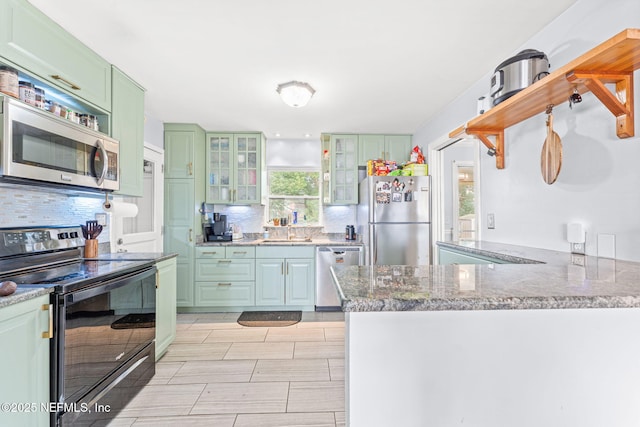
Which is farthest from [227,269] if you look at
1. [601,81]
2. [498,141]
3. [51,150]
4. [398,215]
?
[601,81]

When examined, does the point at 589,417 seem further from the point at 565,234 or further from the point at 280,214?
the point at 280,214

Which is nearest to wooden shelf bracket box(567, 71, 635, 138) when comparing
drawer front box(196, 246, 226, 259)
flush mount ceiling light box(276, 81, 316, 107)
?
flush mount ceiling light box(276, 81, 316, 107)

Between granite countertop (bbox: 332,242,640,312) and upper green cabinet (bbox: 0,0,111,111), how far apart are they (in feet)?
6.42

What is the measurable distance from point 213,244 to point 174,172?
1002mm

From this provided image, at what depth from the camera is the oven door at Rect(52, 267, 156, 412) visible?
1.38 meters

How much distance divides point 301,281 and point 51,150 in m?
2.70

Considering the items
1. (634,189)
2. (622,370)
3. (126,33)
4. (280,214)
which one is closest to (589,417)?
(622,370)

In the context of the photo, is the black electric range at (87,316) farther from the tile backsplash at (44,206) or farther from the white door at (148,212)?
the white door at (148,212)

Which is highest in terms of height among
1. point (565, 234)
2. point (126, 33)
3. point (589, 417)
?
point (126, 33)

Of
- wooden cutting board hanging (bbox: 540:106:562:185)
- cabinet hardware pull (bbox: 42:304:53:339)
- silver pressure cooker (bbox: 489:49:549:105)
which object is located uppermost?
silver pressure cooker (bbox: 489:49:549:105)

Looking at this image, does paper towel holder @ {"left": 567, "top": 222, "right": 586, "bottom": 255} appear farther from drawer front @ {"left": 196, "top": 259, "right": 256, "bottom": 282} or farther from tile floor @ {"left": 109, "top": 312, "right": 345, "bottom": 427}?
drawer front @ {"left": 196, "top": 259, "right": 256, "bottom": 282}

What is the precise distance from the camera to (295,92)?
2.53 meters

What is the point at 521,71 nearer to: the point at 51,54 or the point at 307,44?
the point at 307,44

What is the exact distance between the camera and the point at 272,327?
3.26 m
